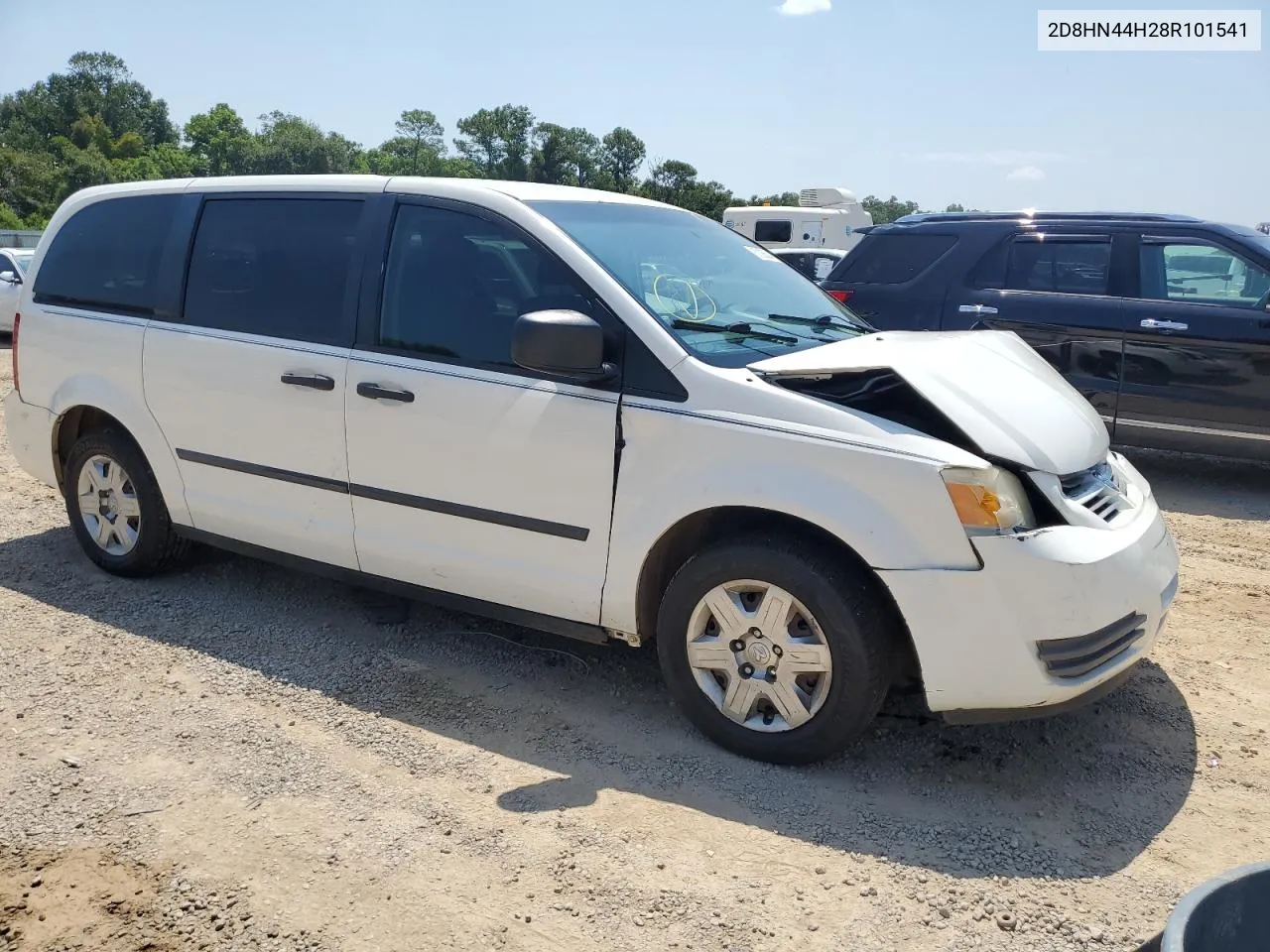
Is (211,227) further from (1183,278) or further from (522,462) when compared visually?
(1183,278)

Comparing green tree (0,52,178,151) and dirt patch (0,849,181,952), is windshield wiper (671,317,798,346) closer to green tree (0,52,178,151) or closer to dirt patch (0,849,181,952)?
dirt patch (0,849,181,952)

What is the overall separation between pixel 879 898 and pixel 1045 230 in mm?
6262

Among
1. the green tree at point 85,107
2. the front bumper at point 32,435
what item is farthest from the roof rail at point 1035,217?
the green tree at point 85,107

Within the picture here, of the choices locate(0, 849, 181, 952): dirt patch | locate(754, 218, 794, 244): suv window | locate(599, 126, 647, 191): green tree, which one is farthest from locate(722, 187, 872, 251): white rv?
locate(599, 126, 647, 191): green tree

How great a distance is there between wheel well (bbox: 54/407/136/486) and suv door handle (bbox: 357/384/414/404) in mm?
1636

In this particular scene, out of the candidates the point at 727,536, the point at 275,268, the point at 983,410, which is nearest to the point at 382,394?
the point at 275,268

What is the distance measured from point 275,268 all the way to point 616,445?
1.87 metres

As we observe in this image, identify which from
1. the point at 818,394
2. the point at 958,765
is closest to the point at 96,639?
the point at 818,394

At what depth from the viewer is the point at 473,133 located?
9588 cm

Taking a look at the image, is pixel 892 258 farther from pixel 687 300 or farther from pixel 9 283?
pixel 9 283

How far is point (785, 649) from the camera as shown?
11.0 ft

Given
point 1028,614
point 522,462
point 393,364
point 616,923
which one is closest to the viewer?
point 616,923

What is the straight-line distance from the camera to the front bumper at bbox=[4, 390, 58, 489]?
5.21 metres

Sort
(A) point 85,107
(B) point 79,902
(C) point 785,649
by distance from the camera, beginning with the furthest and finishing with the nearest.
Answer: (A) point 85,107
(C) point 785,649
(B) point 79,902
